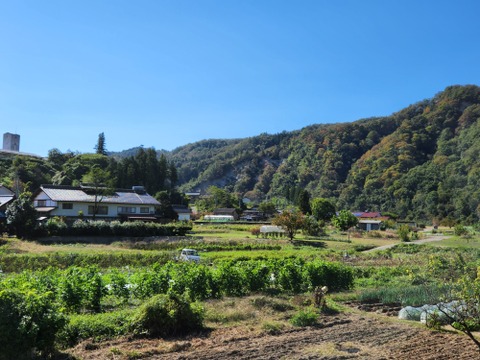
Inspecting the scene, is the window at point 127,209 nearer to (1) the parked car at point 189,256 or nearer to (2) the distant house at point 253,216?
(1) the parked car at point 189,256

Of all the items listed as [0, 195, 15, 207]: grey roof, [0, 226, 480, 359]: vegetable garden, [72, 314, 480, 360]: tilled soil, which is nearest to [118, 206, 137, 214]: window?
[0, 195, 15, 207]: grey roof

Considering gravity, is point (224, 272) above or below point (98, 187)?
below

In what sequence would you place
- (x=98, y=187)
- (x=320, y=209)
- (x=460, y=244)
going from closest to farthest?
(x=460, y=244) < (x=98, y=187) < (x=320, y=209)

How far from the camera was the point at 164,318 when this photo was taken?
9578mm

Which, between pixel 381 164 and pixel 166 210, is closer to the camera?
pixel 166 210

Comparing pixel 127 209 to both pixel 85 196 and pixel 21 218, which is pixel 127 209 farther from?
pixel 21 218

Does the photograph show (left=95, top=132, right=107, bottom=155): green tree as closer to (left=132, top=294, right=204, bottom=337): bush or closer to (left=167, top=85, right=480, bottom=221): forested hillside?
(left=167, top=85, right=480, bottom=221): forested hillside

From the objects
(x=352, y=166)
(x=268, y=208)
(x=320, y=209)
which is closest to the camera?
(x=320, y=209)

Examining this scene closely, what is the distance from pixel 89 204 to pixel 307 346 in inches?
1676

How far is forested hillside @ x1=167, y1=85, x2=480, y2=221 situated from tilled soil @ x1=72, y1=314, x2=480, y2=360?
82.0 metres

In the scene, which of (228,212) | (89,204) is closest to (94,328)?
(89,204)

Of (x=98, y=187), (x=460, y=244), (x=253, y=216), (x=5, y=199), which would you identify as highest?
(x=98, y=187)

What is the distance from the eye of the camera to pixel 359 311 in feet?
42.6

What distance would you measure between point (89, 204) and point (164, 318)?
40.7m
